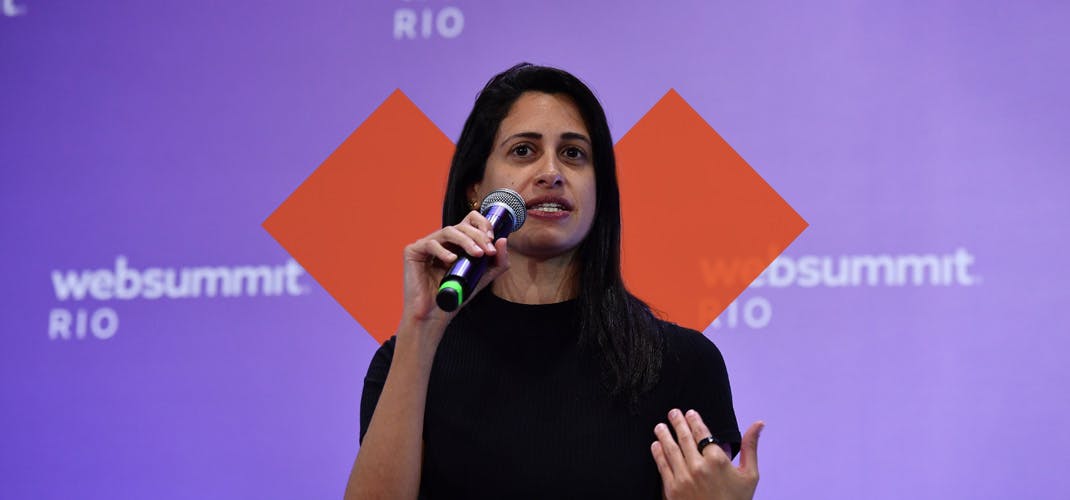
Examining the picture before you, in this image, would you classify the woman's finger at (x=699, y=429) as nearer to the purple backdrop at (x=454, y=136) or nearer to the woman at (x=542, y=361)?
the woman at (x=542, y=361)

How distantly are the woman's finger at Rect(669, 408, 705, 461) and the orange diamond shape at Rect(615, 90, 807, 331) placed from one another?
0.81 meters

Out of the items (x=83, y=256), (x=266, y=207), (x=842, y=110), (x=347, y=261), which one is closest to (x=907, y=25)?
Answer: (x=842, y=110)

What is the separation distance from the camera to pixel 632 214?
2145mm

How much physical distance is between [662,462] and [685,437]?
0.05 metres

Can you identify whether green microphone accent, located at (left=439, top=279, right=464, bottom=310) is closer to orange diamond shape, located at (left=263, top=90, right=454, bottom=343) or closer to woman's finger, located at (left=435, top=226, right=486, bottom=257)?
woman's finger, located at (left=435, top=226, right=486, bottom=257)

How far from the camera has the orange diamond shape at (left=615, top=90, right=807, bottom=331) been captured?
6.87ft

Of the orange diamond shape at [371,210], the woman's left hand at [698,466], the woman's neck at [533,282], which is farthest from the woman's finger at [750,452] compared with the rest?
the orange diamond shape at [371,210]

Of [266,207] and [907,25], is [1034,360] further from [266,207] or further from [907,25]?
[266,207]

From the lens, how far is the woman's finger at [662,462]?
1.27 m

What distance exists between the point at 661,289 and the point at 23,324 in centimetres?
153

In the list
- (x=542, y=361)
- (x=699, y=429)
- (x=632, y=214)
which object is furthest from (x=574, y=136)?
(x=632, y=214)

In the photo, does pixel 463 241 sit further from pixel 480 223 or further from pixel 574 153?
pixel 574 153

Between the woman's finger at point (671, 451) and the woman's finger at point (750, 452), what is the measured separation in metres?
0.08

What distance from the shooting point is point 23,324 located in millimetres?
2334
